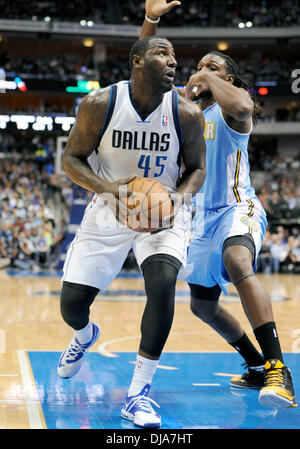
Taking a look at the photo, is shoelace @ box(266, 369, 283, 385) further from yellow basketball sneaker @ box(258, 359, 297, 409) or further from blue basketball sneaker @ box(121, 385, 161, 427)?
blue basketball sneaker @ box(121, 385, 161, 427)

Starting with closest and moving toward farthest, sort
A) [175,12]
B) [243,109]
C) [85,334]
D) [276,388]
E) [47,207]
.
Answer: [276,388]
[243,109]
[85,334]
[47,207]
[175,12]

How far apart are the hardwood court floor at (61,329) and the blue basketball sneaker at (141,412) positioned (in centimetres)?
49

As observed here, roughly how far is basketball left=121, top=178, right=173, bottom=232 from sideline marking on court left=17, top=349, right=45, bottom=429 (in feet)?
3.99

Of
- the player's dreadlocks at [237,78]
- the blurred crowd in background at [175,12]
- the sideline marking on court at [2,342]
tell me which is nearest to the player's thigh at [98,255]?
the player's dreadlocks at [237,78]

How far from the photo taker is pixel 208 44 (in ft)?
106

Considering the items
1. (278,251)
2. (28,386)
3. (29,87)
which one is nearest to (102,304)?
(28,386)

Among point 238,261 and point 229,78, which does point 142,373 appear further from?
point 229,78

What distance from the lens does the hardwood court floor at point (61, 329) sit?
423cm

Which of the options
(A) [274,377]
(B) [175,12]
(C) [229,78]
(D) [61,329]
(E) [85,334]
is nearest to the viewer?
(A) [274,377]

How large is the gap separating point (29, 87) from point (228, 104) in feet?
88.8

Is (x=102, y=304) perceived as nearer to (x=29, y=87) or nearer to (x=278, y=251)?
(x=278, y=251)

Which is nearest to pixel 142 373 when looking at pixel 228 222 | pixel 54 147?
pixel 228 222

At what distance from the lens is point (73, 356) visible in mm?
4250

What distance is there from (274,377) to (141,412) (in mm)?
818
